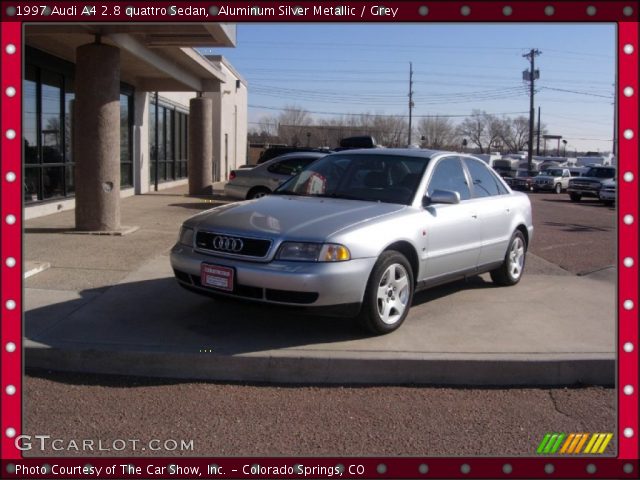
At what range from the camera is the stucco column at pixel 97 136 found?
10.2 metres

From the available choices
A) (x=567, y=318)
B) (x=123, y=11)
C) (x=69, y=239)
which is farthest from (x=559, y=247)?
(x=123, y=11)

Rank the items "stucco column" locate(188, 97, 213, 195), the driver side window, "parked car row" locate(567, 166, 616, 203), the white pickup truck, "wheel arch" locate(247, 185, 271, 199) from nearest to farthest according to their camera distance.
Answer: the driver side window < "wheel arch" locate(247, 185, 271, 199) < "stucco column" locate(188, 97, 213, 195) < "parked car row" locate(567, 166, 616, 203) < the white pickup truck

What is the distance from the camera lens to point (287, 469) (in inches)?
105

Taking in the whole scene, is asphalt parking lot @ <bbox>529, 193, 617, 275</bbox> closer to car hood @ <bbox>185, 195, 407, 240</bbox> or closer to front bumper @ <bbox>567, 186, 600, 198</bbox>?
car hood @ <bbox>185, 195, 407, 240</bbox>

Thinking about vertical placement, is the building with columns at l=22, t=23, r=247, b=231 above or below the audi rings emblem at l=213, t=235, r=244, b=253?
above

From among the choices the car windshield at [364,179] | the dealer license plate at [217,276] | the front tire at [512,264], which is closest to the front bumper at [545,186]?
the front tire at [512,264]

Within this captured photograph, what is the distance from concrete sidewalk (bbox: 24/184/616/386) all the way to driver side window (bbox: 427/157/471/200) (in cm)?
119

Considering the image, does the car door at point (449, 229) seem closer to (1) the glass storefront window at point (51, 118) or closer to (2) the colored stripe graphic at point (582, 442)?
(2) the colored stripe graphic at point (582, 442)

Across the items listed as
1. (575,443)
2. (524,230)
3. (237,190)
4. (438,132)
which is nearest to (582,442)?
(575,443)

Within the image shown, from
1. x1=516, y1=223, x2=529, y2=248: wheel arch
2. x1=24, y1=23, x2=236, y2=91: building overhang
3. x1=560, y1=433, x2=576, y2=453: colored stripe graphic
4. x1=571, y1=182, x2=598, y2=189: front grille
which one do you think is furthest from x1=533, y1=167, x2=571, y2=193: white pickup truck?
x1=560, y1=433, x2=576, y2=453: colored stripe graphic

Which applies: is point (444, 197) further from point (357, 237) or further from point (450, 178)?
point (357, 237)

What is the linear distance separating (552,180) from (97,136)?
34065mm

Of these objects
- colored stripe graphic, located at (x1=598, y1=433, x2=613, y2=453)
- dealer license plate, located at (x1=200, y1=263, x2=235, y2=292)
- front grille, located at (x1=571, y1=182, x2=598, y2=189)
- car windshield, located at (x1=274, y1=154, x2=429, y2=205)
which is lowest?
colored stripe graphic, located at (x1=598, y1=433, x2=613, y2=453)

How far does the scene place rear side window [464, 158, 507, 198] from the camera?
7.11m
